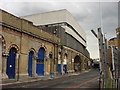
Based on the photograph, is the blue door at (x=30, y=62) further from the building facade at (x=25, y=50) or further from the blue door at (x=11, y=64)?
the blue door at (x=11, y=64)

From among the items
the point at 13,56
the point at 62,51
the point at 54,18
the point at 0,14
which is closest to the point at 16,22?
→ the point at 0,14

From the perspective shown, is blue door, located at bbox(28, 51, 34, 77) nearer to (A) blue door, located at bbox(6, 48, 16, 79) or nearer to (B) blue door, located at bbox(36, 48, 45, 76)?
(B) blue door, located at bbox(36, 48, 45, 76)

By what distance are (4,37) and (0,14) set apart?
277 cm

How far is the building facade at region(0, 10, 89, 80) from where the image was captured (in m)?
19.9

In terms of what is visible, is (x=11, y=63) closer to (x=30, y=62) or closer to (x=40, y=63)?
(x=30, y=62)

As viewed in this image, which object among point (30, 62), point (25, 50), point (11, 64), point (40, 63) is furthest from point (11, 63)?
point (40, 63)

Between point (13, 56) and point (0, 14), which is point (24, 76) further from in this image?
point (0, 14)

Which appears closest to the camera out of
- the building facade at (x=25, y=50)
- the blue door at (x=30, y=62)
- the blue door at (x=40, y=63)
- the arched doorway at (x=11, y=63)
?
the building facade at (x=25, y=50)

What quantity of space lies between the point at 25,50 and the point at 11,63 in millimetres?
2849

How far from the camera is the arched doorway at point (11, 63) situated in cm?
2064

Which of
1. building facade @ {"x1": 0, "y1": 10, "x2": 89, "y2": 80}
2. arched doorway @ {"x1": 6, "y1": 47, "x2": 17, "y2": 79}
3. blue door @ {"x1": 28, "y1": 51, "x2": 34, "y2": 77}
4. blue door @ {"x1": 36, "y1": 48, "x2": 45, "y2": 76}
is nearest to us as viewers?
building facade @ {"x1": 0, "y1": 10, "x2": 89, "y2": 80}

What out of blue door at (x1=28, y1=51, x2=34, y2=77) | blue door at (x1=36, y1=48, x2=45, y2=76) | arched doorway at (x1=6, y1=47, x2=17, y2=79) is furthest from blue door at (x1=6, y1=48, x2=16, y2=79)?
blue door at (x1=36, y1=48, x2=45, y2=76)

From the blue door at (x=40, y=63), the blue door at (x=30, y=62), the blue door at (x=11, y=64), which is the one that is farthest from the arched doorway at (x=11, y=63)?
the blue door at (x=40, y=63)

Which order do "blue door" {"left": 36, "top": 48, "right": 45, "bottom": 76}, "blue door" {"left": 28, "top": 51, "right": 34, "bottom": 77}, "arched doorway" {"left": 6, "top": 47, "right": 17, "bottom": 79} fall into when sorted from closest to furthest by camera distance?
"arched doorway" {"left": 6, "top": 47, "right": 17, "bottom": 79} < "blue door" {"left": 28, "top": 51, "right": 34, "bottom": 77} < "blue door" {"left": 36, "top": 48, "right": 45, "bottom": 76}
